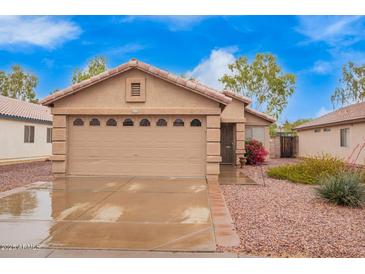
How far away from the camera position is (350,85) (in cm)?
3666

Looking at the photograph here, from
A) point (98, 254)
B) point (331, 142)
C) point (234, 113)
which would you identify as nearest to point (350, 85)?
point (331, 142)

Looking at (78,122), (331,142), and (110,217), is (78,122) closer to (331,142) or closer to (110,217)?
(110,217)

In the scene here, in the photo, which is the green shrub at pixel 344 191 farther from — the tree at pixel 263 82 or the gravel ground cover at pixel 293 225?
the tree at pixel 263 82

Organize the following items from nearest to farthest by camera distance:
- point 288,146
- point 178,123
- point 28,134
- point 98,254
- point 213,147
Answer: point 98,254 < point 213,147 < point 178,123 < point 28,134 < point 288,146

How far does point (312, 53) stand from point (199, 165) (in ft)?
90.8

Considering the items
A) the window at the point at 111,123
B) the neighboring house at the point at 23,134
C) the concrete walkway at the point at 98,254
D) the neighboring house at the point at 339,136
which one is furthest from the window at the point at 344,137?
the neighboring house at the point at 23,134

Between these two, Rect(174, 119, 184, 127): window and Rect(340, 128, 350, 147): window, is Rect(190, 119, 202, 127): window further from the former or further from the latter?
Rect(340, 128, 350, 147): window

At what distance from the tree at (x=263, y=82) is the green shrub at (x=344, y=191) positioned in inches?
997

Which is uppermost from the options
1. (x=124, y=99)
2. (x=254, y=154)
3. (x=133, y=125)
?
(x=124, y=99)

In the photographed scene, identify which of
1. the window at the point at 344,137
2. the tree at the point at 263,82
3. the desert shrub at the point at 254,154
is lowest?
the desert shrub at the point at 254,154

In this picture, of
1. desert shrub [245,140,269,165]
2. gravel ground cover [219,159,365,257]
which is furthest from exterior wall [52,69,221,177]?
desert shrub [245,140,269,165]

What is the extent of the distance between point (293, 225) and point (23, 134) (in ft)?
63.9

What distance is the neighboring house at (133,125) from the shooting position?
12664mm
